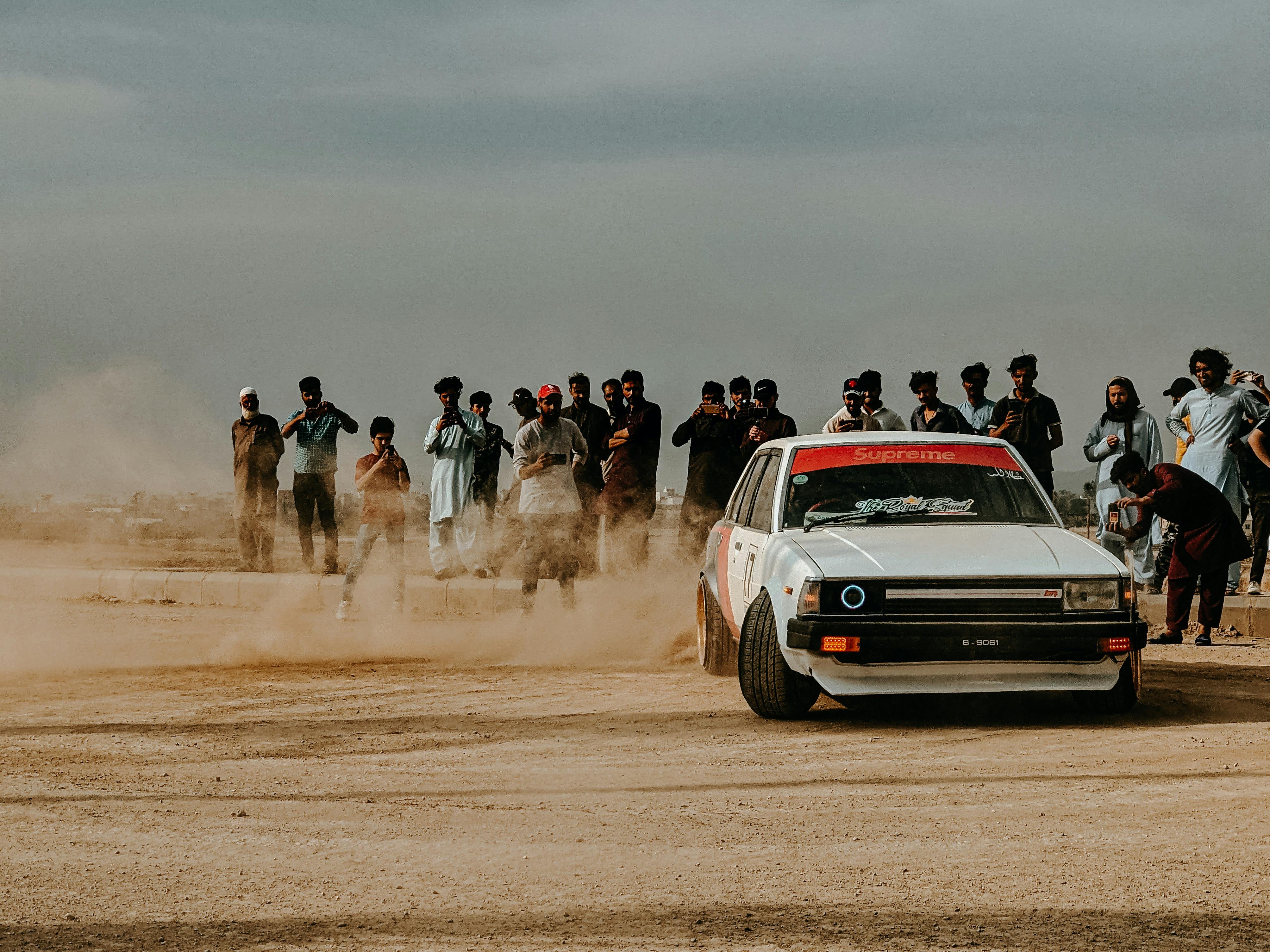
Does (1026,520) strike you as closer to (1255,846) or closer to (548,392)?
(1255,846)

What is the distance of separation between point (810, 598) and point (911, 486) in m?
1.48

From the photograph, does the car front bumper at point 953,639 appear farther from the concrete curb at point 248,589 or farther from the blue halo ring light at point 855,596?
the concrete curb at point 248,589

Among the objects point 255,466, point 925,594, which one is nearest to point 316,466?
point 255,466

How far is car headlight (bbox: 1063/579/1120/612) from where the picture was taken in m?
6.41

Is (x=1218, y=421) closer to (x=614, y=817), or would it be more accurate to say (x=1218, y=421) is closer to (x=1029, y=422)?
(x=1029, y=422)

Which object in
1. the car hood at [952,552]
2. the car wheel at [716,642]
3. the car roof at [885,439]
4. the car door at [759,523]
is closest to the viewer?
the car hood at [952,552]

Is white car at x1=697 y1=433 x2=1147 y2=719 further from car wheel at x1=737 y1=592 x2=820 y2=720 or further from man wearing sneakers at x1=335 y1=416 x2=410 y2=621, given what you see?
man wearing sneakers at x1=335 y1=416 x2=410 y2=621

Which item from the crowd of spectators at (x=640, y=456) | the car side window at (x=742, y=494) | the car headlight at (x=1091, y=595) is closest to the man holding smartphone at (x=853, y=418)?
the crowd of spectators at (x=640, y=456)

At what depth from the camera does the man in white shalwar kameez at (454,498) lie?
43.2 feet

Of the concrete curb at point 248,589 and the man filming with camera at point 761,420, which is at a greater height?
the man filming with camera at point 761,420

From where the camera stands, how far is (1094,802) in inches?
197

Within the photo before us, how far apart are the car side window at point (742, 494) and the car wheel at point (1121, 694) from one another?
2352 mm

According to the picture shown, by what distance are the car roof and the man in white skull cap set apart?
7.45m

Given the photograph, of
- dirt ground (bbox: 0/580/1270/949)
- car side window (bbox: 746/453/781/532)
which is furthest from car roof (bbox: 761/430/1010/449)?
dirt ground (bbox: 0/580/1270/949)
